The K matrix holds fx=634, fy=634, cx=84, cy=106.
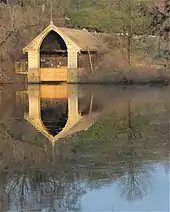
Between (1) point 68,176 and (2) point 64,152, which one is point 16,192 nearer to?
(1) point 68,176

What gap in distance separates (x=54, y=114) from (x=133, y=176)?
42.4 ft

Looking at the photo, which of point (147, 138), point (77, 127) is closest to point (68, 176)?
point (147, 138)

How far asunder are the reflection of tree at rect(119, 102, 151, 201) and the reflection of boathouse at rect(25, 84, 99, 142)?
3.01 meters

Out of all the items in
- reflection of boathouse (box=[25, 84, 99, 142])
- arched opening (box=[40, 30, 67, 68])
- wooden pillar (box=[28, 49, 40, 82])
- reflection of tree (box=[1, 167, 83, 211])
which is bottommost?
reflection of tree (box=[1, 167, 83, 211])

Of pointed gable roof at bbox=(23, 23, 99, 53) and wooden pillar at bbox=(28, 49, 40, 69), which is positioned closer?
pointed gable roof at bbox=(23, 23, 99, 53)

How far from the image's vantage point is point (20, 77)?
1971 inches

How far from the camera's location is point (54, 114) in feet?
80.8

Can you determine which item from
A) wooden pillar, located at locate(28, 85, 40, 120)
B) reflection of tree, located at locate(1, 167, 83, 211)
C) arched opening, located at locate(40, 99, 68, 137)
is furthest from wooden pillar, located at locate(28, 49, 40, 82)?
reflection of tree, located at locate(1, 167, 83, 211)

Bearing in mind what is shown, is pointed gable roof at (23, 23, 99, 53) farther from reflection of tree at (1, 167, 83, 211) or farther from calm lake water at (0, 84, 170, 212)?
reflection of tree at (1, 167, 83, 211)

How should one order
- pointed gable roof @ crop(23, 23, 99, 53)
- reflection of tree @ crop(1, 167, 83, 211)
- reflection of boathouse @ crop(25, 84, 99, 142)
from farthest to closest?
pointed gable roof @ crop(23, 23, 99, 53)
reflection of boathouse @ crop(25, 84, 99, 142)
reflection of tree @ crop(1, 167, 83, 211)

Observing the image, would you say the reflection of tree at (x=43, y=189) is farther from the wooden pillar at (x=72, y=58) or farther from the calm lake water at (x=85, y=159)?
the wooden pillar at (x=72, y=58)

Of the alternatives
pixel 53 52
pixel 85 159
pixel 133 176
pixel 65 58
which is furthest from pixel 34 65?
pixel 133 176

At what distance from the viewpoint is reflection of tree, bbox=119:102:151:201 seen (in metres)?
10.6

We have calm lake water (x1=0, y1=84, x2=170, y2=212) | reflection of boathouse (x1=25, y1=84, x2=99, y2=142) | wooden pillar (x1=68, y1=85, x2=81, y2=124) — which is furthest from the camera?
wooden pillar (x1=68, y1=85, x2=81, y2=124)
